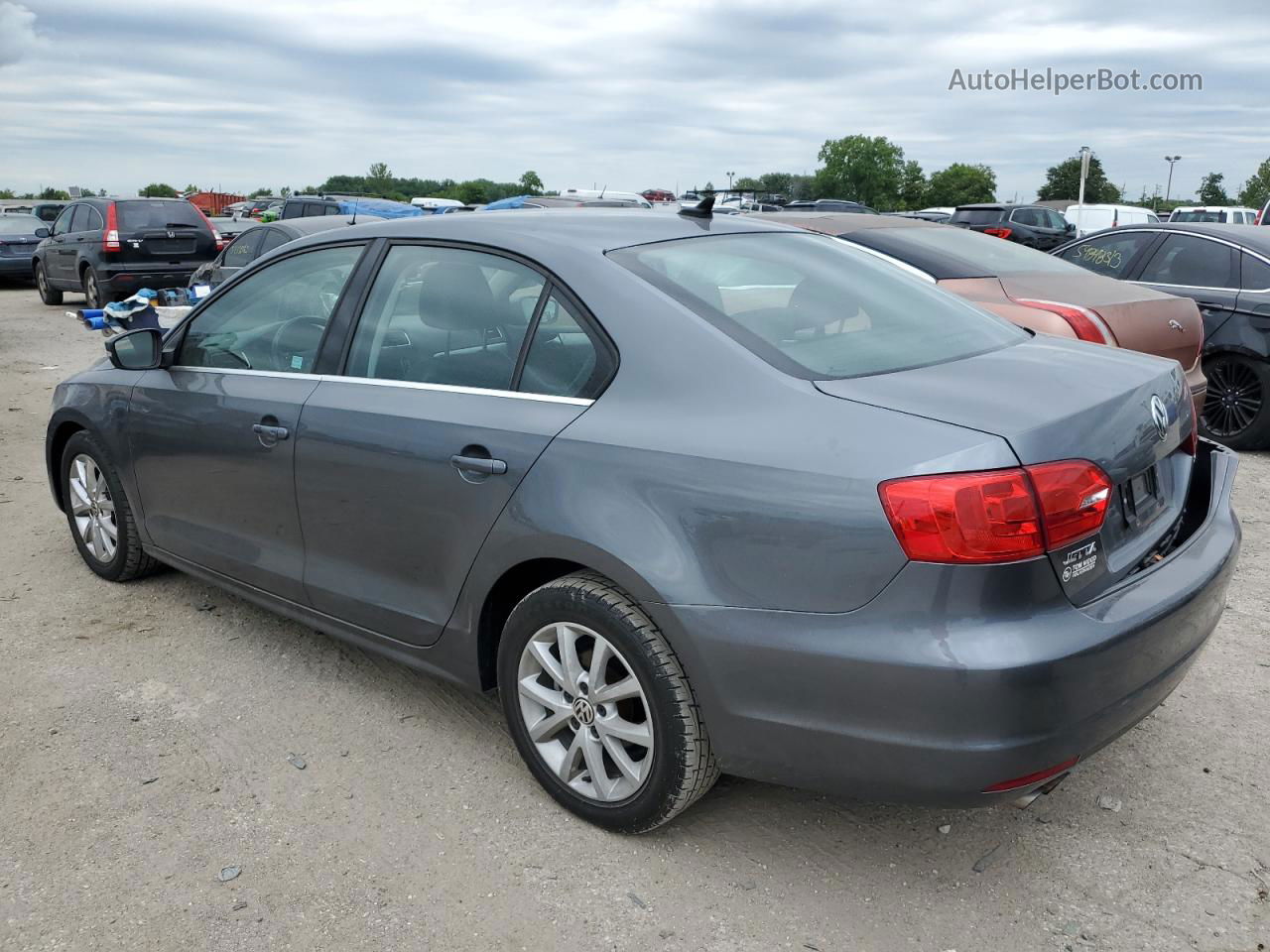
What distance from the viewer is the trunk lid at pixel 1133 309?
6047 mm

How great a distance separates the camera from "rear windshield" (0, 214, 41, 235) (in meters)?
21.5

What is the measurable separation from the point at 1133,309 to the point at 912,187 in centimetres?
11502

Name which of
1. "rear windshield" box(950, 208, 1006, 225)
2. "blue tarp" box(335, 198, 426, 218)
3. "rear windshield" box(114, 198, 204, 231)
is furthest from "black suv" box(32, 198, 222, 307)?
"rear windshield" box(950, 208, 1006, 225)

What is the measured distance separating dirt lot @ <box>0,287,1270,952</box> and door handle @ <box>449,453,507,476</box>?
0.96m

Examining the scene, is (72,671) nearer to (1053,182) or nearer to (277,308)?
(277,308)

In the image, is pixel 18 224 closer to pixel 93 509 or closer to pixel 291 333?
pixel 93 509

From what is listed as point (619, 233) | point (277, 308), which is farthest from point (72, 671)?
point (619, 233)

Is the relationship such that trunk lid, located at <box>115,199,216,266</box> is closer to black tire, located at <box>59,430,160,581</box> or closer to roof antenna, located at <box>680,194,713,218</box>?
black tire, located at <box>59,430,160,581</box>

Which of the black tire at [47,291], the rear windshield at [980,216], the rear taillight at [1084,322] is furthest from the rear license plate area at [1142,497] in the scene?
the rear windshield at [980,216]

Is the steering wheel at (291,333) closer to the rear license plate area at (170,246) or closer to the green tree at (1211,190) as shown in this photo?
the rear license plate area at (170,246)

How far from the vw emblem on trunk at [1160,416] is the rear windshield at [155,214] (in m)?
16.6

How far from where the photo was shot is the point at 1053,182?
102188mm

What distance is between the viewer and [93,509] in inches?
191

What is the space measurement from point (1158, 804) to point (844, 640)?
137 cm
